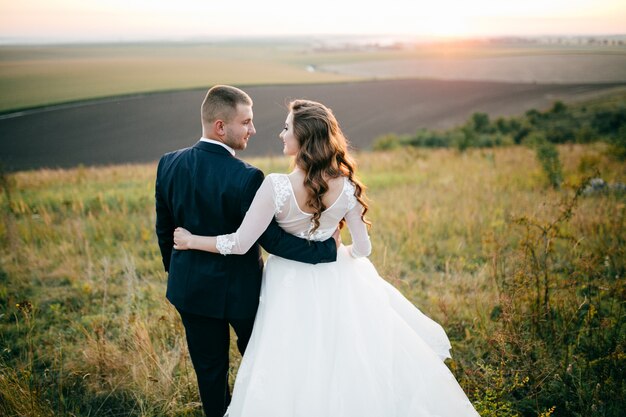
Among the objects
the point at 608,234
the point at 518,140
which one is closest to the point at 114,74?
the point at 518,140

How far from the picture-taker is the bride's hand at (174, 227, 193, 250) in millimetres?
2375

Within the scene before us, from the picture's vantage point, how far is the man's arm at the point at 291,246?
2385 millimetres

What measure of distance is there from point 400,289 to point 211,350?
2806 millimetres

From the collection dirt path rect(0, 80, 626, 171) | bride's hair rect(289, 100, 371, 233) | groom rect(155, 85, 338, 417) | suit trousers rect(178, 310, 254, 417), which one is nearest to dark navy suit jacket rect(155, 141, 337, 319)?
groom rect(155, 85, 338, 417)

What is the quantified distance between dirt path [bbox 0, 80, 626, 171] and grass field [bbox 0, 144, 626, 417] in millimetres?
17396

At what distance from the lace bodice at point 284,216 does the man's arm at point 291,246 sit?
0.06 m

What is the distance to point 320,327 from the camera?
2.40 m

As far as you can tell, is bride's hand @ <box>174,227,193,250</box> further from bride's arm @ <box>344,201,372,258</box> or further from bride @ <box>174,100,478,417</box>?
bride's arm @ <box>344,201,372,258</box>

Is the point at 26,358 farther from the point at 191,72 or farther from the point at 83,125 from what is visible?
the point at 191,72

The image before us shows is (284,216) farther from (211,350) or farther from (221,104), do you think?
(211,350)

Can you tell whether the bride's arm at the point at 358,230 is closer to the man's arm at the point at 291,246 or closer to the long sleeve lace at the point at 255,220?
the man's arm at the point at 291,246

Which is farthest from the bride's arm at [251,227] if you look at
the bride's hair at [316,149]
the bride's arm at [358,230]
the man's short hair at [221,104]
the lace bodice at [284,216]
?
the bride's arm at [358,230]

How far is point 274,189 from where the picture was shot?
225 centimetres

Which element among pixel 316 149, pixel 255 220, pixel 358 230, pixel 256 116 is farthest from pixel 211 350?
pixel 256 116
